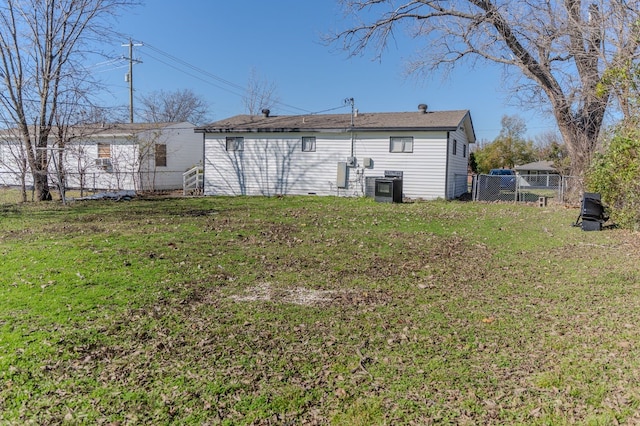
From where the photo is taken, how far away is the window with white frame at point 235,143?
20.0 m

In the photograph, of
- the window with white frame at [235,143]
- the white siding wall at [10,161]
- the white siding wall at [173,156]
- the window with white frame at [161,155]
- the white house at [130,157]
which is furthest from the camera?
the window with white frame at [161,155]

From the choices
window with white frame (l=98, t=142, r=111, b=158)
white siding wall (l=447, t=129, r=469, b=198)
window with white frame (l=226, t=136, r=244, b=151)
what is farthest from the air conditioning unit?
white siding wall (l=447, t=129, r=469, b=198)

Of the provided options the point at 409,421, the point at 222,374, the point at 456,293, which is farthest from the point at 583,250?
the point at 222,374

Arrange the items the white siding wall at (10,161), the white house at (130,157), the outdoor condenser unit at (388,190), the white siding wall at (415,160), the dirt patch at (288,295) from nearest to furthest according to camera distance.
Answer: the dirt patch at (288,295)
the white siding wall at (10,161)
the outdoor condenser unit at (388,190)
the white siding wall at (415,160)
the white house at (130,157)

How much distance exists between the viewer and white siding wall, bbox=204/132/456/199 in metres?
17.2

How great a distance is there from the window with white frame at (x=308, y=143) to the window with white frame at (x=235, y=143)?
3.11m

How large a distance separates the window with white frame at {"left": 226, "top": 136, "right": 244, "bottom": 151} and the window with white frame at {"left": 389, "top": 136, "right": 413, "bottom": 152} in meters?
7.07

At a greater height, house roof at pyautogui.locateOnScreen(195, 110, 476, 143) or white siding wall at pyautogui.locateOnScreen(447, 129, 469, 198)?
house roof at pyautogui.locateOnScreen(195, 110, 476, 143)

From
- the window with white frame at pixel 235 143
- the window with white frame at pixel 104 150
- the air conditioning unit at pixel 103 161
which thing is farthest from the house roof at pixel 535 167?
the air conditioning unit at pixel 103 161

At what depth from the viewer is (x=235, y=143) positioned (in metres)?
20.0

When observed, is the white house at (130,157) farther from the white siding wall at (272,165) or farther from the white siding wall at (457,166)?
the white siding wall at (457,166)

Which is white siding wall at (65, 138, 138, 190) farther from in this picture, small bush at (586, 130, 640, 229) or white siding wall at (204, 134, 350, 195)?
small bush at (586, 130, 640, 229)

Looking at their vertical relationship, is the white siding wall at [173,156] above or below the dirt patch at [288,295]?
above

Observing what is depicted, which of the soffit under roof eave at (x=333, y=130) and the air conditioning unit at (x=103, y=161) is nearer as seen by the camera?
the soffit under roof eave at (x=333, y=130)
